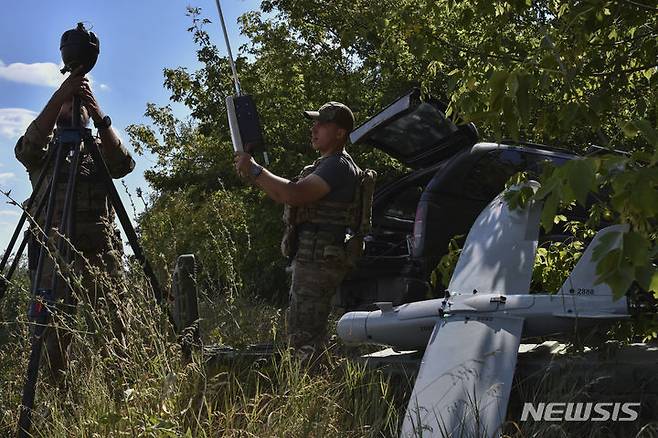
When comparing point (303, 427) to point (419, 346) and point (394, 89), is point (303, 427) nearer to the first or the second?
point (419, 346)

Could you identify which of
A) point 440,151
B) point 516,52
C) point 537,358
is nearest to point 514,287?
point 537,358

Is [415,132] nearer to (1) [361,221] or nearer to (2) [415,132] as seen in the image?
(2) [415,132]

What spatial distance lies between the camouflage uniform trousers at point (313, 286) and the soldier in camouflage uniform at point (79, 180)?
937mm

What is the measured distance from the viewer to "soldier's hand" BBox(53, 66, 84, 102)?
13.0 ft

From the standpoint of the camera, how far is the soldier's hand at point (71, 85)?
156 inches

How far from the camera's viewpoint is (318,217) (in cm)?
416

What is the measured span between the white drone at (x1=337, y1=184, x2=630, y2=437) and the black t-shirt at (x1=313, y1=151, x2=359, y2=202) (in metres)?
0.66

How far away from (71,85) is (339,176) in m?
1.49

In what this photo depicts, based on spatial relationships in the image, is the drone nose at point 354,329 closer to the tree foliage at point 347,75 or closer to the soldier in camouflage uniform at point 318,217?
the soldier in camouflage uniform at point 318,217

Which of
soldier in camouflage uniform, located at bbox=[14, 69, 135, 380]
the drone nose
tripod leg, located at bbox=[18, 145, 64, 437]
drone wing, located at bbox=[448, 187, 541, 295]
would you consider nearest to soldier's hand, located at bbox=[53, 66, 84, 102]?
soldier in camouflage uniform, located at bbox=[14, 69, 135, 380]

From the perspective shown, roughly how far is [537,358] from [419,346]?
2.16ft

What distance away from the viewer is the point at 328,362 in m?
3.98

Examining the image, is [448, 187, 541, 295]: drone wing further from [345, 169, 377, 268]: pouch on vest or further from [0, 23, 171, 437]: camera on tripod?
[0, 23, 171, 437]: camera on tripod

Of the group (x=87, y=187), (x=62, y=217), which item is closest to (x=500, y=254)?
(x=62, y=217)
